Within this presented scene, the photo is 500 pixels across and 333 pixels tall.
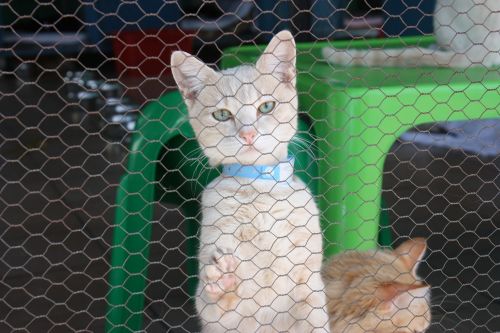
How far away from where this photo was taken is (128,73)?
4.34 meters

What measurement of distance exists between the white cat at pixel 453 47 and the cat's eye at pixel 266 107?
49 centimetres

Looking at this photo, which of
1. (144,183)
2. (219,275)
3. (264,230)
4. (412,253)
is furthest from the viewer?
(144,183)

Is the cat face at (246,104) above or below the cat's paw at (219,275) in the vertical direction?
above

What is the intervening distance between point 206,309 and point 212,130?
306 millimetres

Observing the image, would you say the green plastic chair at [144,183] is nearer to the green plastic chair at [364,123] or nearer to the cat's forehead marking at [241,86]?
the green plastic chair at [364,123]

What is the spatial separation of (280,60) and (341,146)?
28 centimetres

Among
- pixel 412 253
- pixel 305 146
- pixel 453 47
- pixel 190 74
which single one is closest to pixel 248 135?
Result: pixel 190 74

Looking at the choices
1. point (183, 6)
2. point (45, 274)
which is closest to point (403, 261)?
point (45, 274)

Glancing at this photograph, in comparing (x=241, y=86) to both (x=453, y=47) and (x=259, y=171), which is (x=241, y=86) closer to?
(x=259, y=171)

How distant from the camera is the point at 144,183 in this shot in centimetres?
170

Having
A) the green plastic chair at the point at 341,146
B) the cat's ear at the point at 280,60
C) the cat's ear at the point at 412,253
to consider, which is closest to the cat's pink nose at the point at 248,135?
the cat's ear at the point at 280,60

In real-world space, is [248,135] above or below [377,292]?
above

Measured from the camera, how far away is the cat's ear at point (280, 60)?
1402 millimetres

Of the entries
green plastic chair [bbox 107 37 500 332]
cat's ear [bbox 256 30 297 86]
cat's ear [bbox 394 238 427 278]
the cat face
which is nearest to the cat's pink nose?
the cat face
